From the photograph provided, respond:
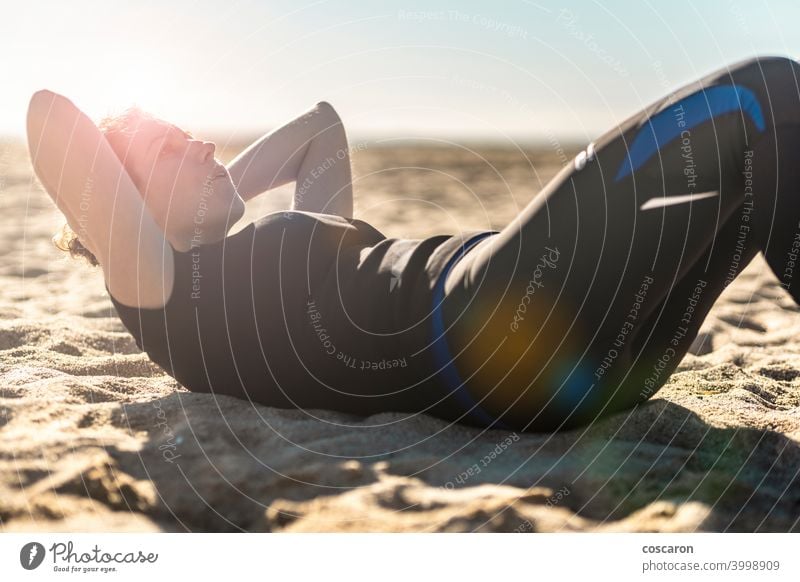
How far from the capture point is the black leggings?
54.2 inches

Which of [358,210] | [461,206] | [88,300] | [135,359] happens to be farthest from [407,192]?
[135,359]

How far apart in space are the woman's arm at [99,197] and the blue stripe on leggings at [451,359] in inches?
23.7

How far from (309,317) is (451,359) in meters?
0.33

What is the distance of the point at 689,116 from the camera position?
1.40 metres

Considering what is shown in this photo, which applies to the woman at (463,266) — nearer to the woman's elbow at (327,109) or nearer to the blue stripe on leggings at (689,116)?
the blue stripe on leggings at (689,116)

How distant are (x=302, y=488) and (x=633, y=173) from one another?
33.3 inches

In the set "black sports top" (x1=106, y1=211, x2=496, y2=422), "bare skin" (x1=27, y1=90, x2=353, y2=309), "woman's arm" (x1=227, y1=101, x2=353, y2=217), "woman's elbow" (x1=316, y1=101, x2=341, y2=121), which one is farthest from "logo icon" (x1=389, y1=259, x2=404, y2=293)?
"woman's elbow" (x1=316, y1=101, x2=341, y2=121)

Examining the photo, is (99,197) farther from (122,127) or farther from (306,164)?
(306,164)

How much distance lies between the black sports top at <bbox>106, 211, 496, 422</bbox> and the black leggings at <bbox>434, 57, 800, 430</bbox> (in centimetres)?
9
